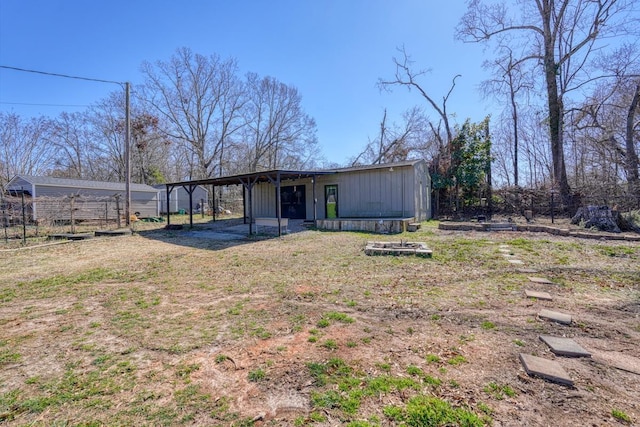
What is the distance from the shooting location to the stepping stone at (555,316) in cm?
310

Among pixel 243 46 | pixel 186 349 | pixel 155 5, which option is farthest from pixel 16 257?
pixel 243 46

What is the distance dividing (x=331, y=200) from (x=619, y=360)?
39.1ft

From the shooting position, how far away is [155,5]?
37.2 feet

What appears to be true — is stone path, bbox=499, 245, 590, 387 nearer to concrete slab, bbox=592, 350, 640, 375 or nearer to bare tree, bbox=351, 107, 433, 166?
concrete slab, bbox=592, 350, 640, 375

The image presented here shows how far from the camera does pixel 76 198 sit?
1388 centimetres

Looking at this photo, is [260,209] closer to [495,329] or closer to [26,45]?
[26,45]

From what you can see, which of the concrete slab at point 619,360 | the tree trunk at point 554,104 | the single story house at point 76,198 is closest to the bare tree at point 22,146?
the single story house at point 76,198

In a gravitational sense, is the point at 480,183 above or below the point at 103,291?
above

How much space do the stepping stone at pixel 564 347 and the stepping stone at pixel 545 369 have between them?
9.0 inches

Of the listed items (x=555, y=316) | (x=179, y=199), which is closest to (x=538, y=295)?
(x=555, y=316)

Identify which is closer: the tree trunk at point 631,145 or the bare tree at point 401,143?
the tree trunk at point 631,145

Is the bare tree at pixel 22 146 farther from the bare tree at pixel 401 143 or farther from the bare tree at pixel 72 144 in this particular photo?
the bare tree at pixel 401 143

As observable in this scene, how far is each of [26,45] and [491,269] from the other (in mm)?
17047

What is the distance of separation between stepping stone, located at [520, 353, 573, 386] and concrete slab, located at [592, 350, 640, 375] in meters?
0.44
